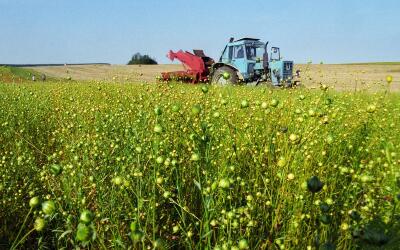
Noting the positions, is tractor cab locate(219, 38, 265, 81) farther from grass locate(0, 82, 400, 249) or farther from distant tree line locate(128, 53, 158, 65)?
distant tree line locate(128, 53, 158, 65)

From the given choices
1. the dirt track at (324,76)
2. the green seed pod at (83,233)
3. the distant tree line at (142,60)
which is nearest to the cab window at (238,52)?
the dirt track at (324,76)

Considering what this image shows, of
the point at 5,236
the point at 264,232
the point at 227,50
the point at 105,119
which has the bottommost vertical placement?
the point at 5,236

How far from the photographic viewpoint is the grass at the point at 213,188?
1904 mm

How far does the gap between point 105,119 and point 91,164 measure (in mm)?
1391

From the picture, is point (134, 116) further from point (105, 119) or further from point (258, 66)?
point (258, 66)

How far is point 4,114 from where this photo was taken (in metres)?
5.07

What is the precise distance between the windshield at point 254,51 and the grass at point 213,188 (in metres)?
10.5

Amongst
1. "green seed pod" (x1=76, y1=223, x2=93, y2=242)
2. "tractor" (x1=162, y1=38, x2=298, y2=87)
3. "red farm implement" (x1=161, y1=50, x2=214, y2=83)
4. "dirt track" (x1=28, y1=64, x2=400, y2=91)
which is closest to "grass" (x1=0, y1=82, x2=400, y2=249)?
"green seed pod" (x1=76, y1=223, x2=93, y2=242)

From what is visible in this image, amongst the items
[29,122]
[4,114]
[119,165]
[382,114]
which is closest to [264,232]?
[119,165]

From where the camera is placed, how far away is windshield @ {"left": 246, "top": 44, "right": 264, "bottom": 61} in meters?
14.6

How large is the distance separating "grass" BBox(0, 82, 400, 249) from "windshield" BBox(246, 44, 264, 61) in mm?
10525

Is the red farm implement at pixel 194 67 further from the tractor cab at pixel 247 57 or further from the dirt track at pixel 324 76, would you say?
the tractor cab at pixel 247 57

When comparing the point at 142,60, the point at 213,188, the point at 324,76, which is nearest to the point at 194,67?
the point at 324,76

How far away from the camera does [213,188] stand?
1.74 meters
